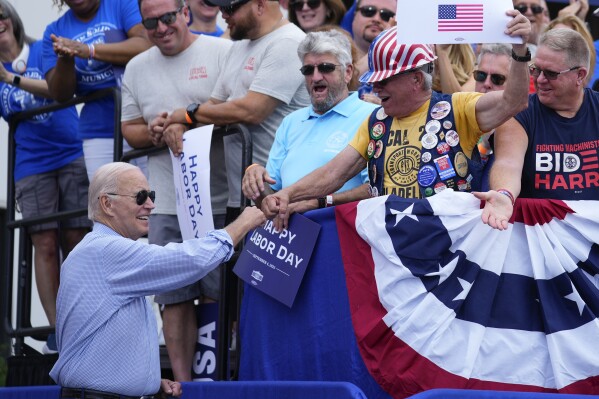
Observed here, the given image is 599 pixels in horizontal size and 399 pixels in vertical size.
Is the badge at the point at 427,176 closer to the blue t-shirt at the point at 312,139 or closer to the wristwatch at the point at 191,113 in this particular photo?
the blue t-shirt at the point at 312,139

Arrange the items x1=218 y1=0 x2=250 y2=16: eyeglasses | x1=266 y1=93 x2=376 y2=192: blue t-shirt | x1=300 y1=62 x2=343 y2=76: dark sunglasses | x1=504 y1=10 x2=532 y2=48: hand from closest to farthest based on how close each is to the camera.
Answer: x1=504 y1=10 x2=532 y2=48: hand, x1=266 y1=93 x2=376 y2=192: blue t-shirt, x1=300 y1=62 x2=343 y2=76: dark sunglasses, x1=218 y1=0 x2=250 y2=16: eyeglasses

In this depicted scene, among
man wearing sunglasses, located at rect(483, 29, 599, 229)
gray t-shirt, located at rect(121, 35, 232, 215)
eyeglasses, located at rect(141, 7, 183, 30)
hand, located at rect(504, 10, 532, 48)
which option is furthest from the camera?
eyeglasses, located at rect(141, 7, 183, 30)

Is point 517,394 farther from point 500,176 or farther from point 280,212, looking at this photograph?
point 280,212

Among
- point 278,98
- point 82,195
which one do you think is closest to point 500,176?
point 278,98

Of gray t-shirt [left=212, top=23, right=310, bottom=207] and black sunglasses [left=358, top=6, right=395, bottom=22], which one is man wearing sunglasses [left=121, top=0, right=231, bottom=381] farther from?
black sunglasses [left=358, top=6, right=395, bottom=22]

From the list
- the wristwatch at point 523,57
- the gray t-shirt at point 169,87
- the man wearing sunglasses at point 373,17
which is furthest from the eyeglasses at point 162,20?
the wristwatch at point 523,57

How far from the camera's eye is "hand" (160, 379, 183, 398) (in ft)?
18.3

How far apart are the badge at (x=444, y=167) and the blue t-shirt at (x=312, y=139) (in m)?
0.94

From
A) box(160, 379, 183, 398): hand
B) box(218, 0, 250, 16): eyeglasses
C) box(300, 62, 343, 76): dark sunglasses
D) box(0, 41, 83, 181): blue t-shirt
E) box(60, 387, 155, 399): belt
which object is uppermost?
box(218, 0, 250, 16): eyeglasses

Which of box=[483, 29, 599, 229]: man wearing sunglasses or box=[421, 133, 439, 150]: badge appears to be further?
box=[421, 133, 439, 150]: badge

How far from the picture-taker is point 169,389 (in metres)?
5.58

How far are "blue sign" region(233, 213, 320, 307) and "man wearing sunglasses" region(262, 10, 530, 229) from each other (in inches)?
4.1

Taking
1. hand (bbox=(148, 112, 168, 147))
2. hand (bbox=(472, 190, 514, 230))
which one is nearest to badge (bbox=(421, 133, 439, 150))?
hand (bbox=(472, 190, 514, 230))

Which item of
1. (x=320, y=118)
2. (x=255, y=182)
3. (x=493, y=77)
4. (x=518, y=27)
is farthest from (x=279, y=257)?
(x=493, y=77)
